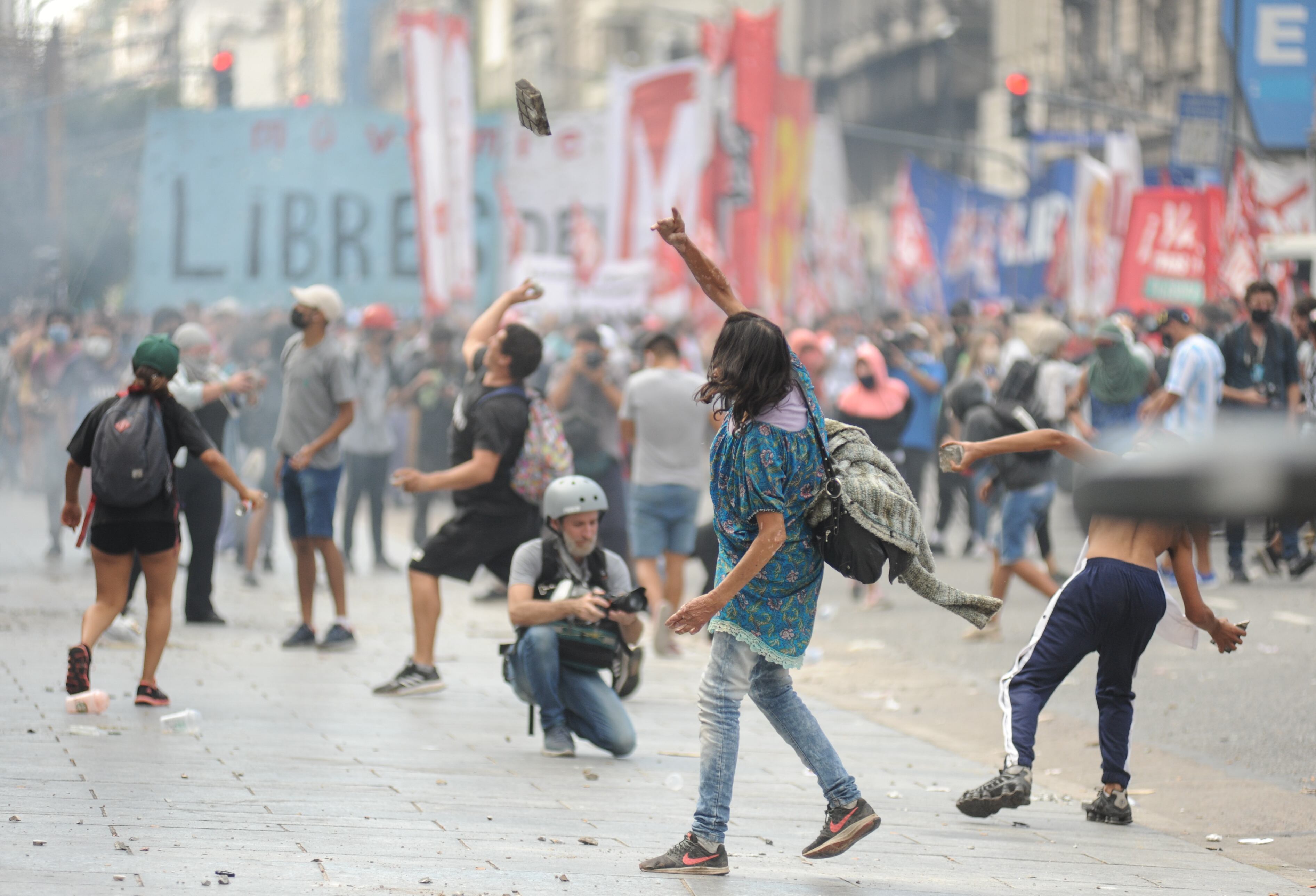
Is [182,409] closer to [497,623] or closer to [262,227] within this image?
[497,623]

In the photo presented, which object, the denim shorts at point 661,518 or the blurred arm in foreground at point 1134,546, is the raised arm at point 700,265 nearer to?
the blurred arm in foreground at point 1134,546

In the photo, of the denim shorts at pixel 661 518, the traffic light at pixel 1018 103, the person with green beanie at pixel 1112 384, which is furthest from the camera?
the traffic light at pixel 1018 103

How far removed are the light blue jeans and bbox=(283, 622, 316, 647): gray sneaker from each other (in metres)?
4.65

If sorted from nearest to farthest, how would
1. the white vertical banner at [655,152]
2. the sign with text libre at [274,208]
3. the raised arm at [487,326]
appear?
the raised arm at [487,326] < the white vertical banner at [655,152] < the sign with text libre at [274,208]

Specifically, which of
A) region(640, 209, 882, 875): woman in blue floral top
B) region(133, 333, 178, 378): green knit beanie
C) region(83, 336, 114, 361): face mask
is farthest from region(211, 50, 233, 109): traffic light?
region(640, 209, 882, 875): woman in blue floral top

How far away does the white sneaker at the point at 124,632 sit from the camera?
8.87 meters

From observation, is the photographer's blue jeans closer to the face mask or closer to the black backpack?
the black backpack

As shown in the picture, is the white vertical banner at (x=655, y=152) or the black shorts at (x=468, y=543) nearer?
the black shorts at (x=468, y=543)

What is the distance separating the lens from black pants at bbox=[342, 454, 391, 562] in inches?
503

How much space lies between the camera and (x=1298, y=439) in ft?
5.13

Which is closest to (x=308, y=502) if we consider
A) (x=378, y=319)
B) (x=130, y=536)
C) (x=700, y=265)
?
(x=130, y=536)

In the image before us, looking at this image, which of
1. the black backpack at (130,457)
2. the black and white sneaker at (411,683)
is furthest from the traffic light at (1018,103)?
the black backpack at (130,457)

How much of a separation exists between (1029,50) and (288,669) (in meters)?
41.9

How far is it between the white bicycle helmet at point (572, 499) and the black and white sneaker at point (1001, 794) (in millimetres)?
1850
